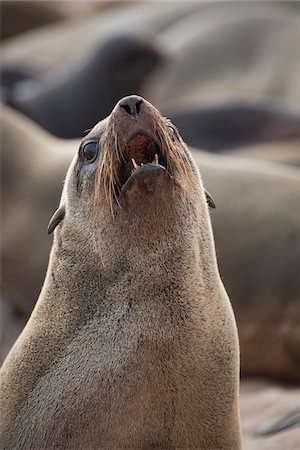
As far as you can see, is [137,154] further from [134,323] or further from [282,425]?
[282,425]

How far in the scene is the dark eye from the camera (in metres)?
4.03

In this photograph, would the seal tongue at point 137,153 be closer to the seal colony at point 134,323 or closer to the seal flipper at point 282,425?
the seal colony at point 134,323

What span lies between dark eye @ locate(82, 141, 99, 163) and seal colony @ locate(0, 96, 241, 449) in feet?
0.07

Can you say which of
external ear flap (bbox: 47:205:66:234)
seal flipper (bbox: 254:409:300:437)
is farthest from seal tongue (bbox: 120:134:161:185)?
seal flipper (bbox: 254:409:300:437)

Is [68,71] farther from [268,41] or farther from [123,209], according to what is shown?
[123,209]

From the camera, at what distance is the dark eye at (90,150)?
403cm

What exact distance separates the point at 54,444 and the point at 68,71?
7444mm

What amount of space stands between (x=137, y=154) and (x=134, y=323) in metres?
0.56

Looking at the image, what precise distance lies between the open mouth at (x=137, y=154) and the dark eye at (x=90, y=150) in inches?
8.0

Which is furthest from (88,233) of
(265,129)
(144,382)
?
(265,129)

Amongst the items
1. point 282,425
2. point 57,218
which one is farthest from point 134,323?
point 282,425

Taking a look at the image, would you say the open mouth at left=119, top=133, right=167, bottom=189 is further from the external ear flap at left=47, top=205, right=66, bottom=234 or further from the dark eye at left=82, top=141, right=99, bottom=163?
the external ear flap at left=47, top=205, right=66, bottom=234

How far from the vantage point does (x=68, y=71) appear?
36.0ft

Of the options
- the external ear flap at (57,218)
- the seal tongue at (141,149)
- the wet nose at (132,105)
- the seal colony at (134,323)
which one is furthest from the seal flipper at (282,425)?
the wet nose at (132,105)
